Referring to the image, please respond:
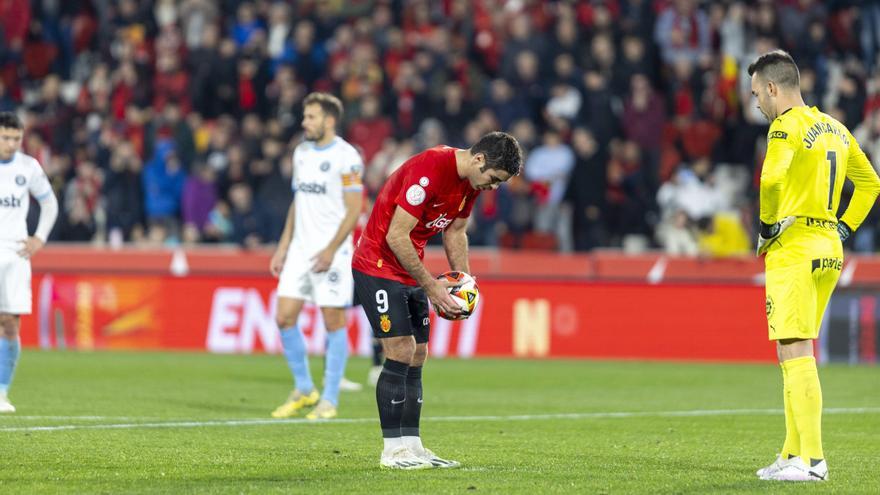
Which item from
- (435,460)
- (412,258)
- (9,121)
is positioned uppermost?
(9,121)

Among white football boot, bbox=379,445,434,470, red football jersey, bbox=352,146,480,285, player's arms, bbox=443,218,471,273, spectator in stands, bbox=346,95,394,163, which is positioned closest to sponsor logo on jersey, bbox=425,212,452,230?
red football jersey, bbox=352,146,480,285

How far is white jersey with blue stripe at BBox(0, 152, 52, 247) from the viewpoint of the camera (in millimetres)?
13281

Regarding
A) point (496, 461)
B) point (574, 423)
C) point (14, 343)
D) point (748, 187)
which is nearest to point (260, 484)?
point (496, 461)

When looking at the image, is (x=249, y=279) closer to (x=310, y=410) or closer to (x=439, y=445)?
(x=310, y=410)

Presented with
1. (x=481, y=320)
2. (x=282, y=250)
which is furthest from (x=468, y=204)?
(x=481, y=320)

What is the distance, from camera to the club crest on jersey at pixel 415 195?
9.07m

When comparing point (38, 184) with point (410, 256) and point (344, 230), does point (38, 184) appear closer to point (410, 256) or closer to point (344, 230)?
point (344, 230)

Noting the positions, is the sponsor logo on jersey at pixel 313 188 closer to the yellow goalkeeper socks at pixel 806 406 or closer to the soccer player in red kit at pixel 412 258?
the soccer player in red kit at pixel 412 258

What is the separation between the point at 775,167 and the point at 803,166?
0.38 m

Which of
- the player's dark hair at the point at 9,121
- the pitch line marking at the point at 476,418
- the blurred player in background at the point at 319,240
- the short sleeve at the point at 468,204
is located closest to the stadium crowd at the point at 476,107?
the pitch line marking at the point at 476,418

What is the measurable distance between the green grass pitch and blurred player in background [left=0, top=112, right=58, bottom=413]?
0.59 metres

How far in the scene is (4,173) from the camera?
13273 millimetres

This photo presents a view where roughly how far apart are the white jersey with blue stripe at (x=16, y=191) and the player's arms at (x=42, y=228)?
52mm

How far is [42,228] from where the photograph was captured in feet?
44.2
